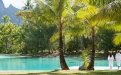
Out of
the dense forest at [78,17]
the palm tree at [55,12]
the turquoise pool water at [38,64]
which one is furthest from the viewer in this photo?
the turquoise pool water at [38,64]

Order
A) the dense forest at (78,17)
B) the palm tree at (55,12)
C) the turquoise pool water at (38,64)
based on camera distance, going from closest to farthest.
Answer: the dense forest at (78,17) < the palm tree at (55,12) < the turquoise pool water at (38,64)

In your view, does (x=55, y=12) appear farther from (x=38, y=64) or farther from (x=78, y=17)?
(x=38, y=64)

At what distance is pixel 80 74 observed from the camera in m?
11.0

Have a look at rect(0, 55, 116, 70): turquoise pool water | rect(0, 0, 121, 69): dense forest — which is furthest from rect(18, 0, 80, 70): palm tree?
rect(0, 55, 116, 70): turquoise pool water

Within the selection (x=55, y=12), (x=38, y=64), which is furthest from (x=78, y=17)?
(x=38, y=64)

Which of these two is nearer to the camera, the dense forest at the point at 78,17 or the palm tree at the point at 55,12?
the dense forest at the point at 78,17

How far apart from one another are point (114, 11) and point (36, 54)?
36974mm

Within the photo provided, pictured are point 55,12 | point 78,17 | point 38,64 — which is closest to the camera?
point 78,17

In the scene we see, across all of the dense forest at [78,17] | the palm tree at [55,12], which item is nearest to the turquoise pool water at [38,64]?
the dense forest at [78,17]

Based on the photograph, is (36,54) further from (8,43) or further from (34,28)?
(8,43)

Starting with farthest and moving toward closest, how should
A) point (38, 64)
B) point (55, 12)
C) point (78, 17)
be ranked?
1. point (38, 64)
2. point (55, 12)
3. point (78, 17)

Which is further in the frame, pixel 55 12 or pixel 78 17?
pixel 55 12

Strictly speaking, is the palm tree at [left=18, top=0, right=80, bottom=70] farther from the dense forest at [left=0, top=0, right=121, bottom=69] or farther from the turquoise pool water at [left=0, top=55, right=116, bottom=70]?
the turquoise pool water at [left=0, top=55, right=116, bottom=70]

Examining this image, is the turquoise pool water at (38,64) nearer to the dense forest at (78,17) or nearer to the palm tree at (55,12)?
the dense forest at (78,17)
